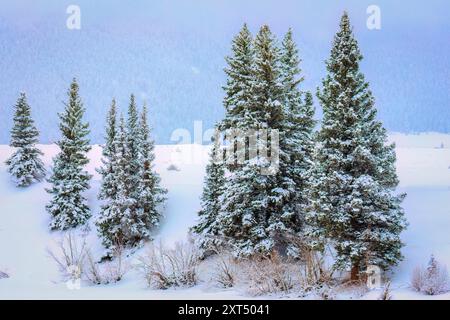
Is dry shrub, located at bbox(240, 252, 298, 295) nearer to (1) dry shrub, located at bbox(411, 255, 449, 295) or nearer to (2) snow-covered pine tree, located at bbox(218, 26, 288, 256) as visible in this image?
(2) snow-covered pine tree, located at bbox(218, 26, 288, 256)

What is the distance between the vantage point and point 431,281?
15992 millimetres

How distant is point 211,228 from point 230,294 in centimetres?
878

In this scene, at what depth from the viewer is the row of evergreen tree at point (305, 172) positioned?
18578 millimetres

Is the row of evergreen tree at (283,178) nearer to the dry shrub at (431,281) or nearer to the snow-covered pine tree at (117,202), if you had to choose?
the snow-covered pine tree at (117,202)

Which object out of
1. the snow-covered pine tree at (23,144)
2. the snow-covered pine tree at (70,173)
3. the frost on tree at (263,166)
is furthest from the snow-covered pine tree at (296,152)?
the snow-covered pine tree at (23,144)

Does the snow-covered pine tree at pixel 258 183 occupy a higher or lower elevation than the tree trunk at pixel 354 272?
higher

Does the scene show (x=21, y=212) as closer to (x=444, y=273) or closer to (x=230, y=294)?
(x=230, y=294)

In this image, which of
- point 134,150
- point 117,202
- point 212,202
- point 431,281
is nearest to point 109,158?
point 134,150

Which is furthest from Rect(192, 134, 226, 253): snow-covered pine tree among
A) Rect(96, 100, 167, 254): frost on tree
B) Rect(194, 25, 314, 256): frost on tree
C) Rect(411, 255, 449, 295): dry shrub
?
Rect(411, 255, 449, 295): dry shrub

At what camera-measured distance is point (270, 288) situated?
17203 millimetres

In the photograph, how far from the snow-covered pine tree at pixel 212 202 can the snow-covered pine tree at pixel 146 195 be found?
497cm

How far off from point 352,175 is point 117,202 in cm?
1630

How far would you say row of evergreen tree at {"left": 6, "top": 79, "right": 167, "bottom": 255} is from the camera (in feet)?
100
